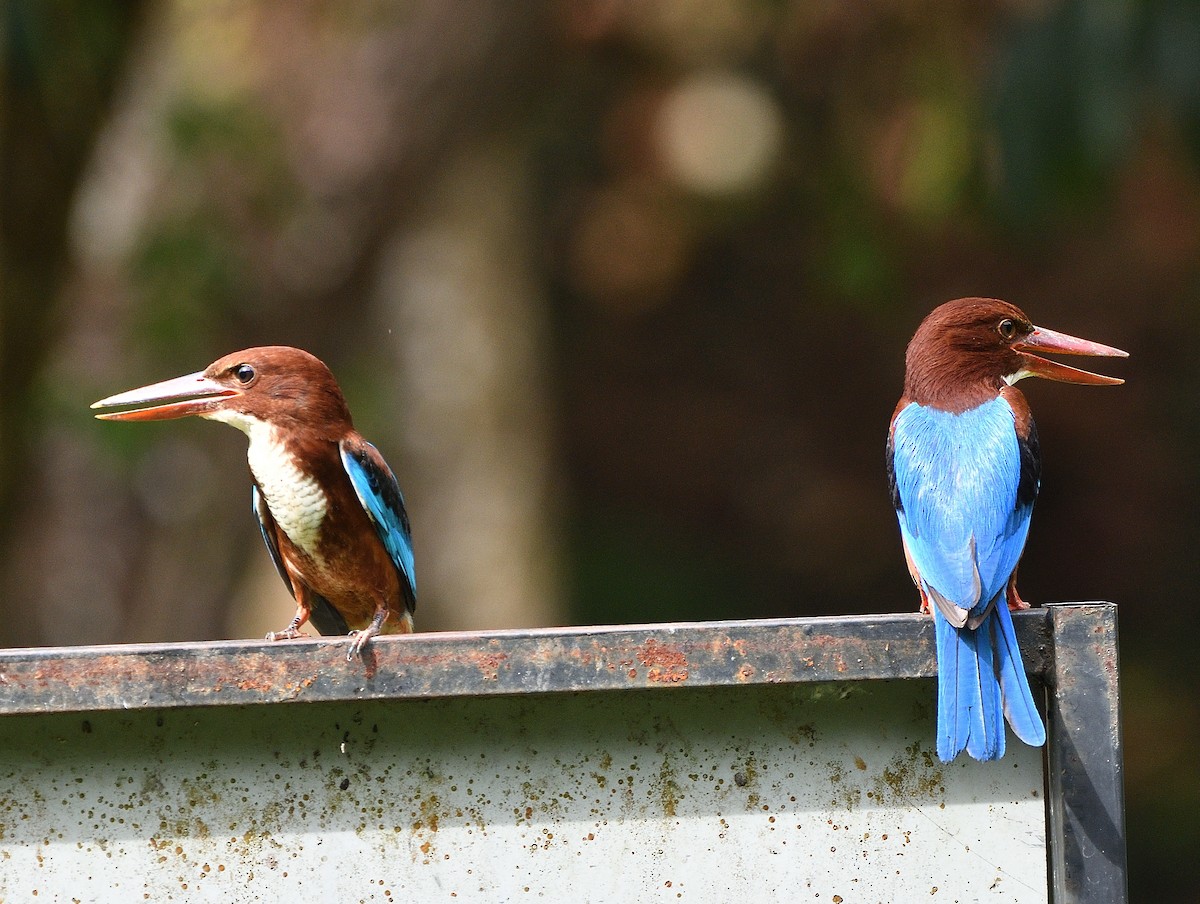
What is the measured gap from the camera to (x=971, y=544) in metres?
2.44

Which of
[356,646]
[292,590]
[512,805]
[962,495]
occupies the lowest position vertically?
[292,590]

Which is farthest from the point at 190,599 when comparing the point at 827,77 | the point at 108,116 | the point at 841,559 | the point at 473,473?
the point at 841,559

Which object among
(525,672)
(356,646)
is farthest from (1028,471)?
(356,646)

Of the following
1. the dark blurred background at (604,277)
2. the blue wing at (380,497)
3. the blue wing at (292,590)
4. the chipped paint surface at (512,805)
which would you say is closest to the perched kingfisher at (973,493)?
the chipped paint surface at (512,805)

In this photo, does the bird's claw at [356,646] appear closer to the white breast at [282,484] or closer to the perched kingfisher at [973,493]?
the perched kingfisher at [973,493]

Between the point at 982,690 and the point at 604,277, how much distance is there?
780 cm

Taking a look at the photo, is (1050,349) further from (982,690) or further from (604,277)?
(604,277)

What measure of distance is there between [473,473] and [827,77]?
2574mm

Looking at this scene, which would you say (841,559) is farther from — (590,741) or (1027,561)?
(590,741)

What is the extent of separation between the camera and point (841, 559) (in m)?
9.75

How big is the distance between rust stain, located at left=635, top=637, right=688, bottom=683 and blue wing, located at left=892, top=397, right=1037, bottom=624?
596 mm

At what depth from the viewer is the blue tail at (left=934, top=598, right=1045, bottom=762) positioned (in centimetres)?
184

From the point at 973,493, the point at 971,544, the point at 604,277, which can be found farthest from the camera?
the point at 604,277

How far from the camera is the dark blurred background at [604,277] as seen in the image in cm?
567
